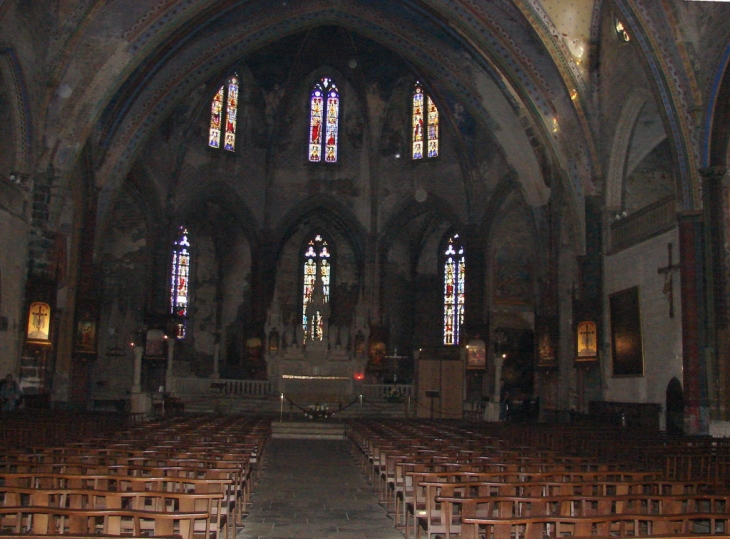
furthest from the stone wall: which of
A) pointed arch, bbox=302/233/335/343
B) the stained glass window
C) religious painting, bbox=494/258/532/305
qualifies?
pointed arch, bbox=302/233/335/343

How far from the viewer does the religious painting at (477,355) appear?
34125 millimetres

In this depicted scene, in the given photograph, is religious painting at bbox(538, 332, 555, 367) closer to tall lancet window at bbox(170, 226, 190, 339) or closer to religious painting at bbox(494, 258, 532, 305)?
religious painting at bbox(494, 258, 532, 305)

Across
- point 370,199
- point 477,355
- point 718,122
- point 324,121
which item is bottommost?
point 477,355

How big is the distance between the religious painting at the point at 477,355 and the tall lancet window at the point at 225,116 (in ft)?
47.1

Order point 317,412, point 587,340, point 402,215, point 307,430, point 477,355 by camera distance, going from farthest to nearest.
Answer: point 402,215 → point 477,355 → point 317,412 → point 587,340 → point 307,430

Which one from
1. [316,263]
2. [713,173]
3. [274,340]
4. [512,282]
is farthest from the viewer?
[316,263]

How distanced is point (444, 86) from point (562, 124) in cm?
755

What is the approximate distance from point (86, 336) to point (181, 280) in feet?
32.2

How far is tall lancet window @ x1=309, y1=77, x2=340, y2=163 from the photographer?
38.9 m

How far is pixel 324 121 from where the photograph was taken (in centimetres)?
3897

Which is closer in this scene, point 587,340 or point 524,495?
point 524,495

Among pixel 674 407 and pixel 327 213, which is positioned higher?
pixel 327 213

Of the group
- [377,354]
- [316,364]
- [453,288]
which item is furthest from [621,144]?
[377,354]

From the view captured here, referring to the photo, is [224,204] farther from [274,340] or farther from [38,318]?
[38,318]
